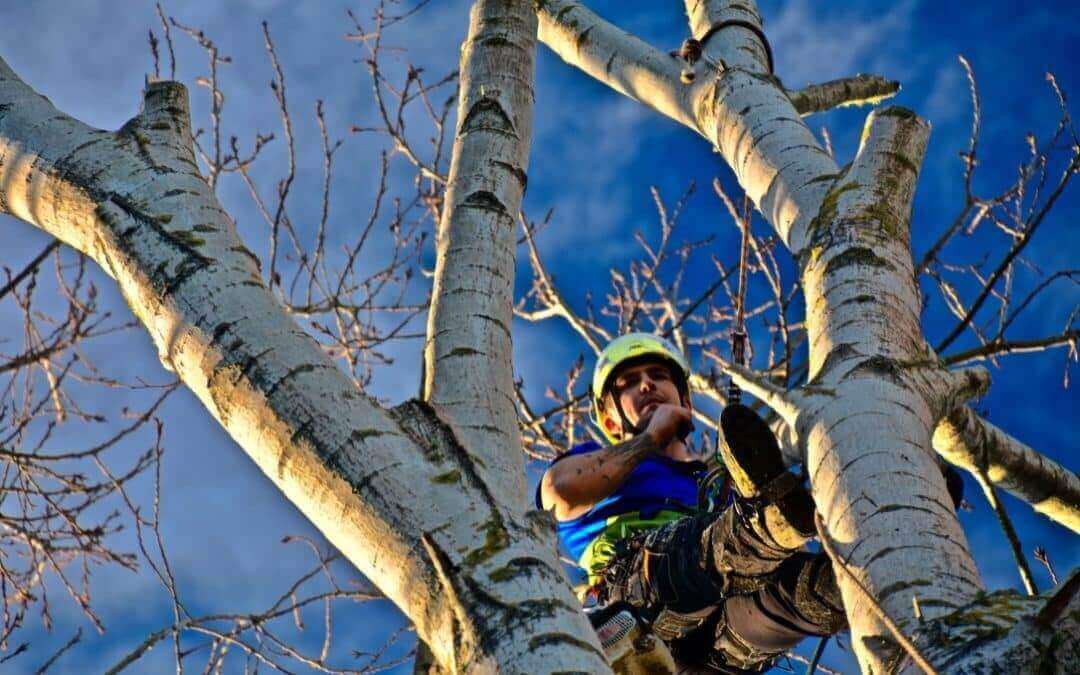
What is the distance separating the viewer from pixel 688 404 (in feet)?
17.1

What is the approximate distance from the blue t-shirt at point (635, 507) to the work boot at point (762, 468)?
1060mm

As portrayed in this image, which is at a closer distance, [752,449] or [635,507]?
[752,449]

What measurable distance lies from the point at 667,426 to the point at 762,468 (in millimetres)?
1158

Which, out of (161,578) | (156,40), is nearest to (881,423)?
(161,578)

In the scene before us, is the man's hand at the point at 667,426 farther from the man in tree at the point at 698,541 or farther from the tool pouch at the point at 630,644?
the tool pouch at the point at 630,644

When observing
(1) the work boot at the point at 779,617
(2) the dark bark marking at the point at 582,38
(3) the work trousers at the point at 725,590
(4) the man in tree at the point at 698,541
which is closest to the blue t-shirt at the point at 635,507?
(4) the man in tree at the point at 698,541

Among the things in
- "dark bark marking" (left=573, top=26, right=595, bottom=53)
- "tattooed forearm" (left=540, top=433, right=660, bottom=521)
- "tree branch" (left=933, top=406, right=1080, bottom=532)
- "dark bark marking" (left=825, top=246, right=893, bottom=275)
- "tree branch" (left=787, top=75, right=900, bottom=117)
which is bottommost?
"tree branch" (left=933, top=406, right=1080, bottom=532)

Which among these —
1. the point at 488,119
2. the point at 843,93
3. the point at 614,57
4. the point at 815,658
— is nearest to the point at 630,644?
the point at 815,658

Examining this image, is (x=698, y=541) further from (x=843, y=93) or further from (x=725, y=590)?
(x=843, y=93)

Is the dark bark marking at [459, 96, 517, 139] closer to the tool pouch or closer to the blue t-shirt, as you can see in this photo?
the tool pouch

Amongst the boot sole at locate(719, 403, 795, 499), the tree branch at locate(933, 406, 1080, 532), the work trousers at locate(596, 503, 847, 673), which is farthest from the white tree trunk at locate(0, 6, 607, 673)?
the tree branch at locate(933, 406, 1080, 532)

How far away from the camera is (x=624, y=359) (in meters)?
5.00

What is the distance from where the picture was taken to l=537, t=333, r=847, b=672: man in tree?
2.95 meters

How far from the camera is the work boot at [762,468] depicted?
2914 millimetres
